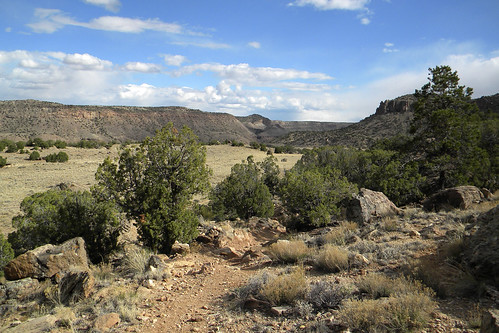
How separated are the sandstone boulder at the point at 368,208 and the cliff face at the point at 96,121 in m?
55.4

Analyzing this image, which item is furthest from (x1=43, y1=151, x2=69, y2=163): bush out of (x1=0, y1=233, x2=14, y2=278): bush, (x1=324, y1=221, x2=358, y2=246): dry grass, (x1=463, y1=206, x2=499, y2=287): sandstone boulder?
(x1=463, y1=206, x2=499, y2=287): sandstone boulder

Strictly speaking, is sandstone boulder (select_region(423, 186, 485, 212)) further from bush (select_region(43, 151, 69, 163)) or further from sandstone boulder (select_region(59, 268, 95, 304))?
bush (select_region(43, 151, 69, 163))

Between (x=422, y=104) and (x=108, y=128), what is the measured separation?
86.2 metres

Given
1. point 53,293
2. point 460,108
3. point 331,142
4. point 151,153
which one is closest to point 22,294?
point 53,293

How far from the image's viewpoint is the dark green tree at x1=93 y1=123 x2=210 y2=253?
9.30 metres

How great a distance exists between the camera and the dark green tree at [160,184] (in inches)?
366

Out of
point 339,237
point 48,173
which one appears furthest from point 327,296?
point 48,173

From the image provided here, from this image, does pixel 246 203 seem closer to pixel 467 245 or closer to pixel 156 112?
pixel 467 245

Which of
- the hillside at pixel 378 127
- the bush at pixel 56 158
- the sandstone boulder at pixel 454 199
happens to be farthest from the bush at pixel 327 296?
the hillside at pixel 378 127

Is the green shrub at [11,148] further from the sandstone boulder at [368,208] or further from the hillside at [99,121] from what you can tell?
the sandstone boulder at [368,208]

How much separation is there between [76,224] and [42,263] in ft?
6.48

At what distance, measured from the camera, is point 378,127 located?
71.8 metres

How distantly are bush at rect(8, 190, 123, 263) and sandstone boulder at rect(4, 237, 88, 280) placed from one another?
4.48ft

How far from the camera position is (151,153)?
9.72m
